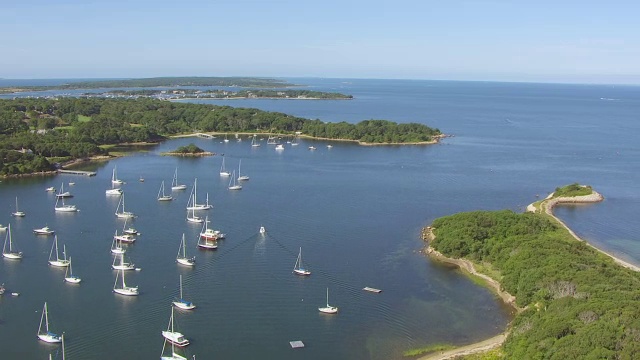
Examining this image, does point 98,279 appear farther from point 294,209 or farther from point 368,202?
point 368,202

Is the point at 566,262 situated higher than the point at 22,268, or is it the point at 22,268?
the point at 566,262

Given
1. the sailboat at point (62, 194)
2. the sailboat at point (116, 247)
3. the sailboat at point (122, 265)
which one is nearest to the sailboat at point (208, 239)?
the sailboat at point (116, 247)

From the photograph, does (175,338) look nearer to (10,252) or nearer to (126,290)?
(126,290)

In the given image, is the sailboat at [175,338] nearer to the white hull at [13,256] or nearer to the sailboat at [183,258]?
the sailboat at [183,258]

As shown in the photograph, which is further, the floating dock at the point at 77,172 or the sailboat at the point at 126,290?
the floating dock at the point at 77,172

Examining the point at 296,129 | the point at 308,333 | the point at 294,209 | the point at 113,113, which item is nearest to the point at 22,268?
the point at 308,333

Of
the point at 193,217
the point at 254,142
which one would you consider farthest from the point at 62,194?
the point at 254,142
